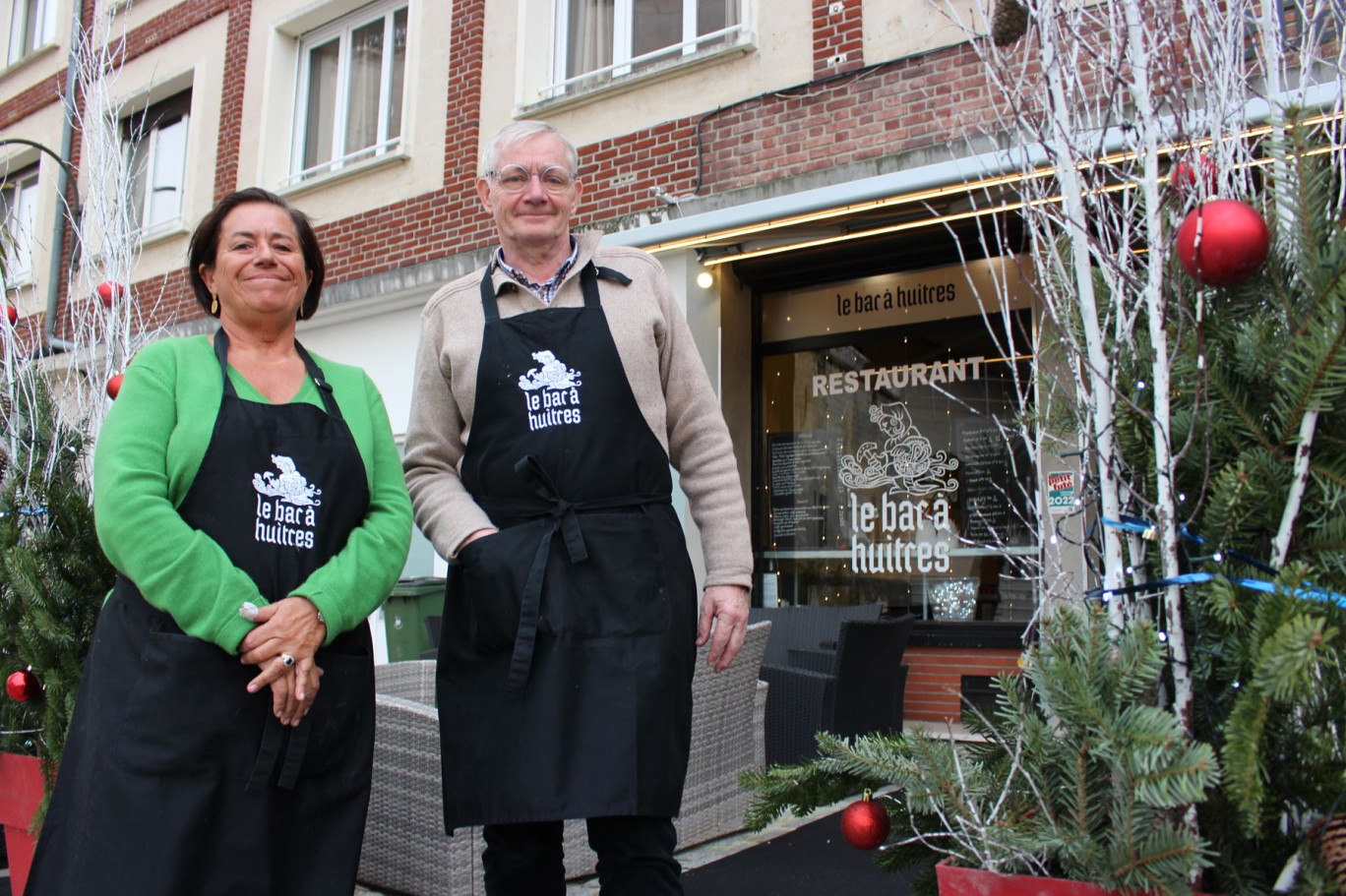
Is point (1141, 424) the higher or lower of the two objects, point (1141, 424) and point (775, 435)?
the lower

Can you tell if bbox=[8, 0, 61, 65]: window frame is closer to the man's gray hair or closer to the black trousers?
the man's gray hair

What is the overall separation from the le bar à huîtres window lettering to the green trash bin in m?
2.94

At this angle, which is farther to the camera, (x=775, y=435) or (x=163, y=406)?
(x=775, y=435)

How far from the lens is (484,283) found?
2.49 metres

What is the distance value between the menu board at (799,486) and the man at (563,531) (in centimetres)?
499

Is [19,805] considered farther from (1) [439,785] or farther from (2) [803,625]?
(2) [803,625]

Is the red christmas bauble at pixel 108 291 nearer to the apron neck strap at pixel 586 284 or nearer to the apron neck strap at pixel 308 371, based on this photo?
the apron neck strap at pixel 308 371

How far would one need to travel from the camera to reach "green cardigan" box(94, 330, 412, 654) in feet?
6.53

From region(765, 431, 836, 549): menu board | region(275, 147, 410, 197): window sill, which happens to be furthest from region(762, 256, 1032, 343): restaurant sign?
region(275, 147, 410, 197): window sill

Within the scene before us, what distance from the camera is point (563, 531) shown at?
224 centimetres

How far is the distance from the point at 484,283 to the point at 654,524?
0.69 meters

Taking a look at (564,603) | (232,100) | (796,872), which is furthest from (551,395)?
(232,100)

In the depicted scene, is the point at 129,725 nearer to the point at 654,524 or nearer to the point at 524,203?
the point at 654,524

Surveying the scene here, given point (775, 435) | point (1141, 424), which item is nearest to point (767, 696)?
point (775, 435)
